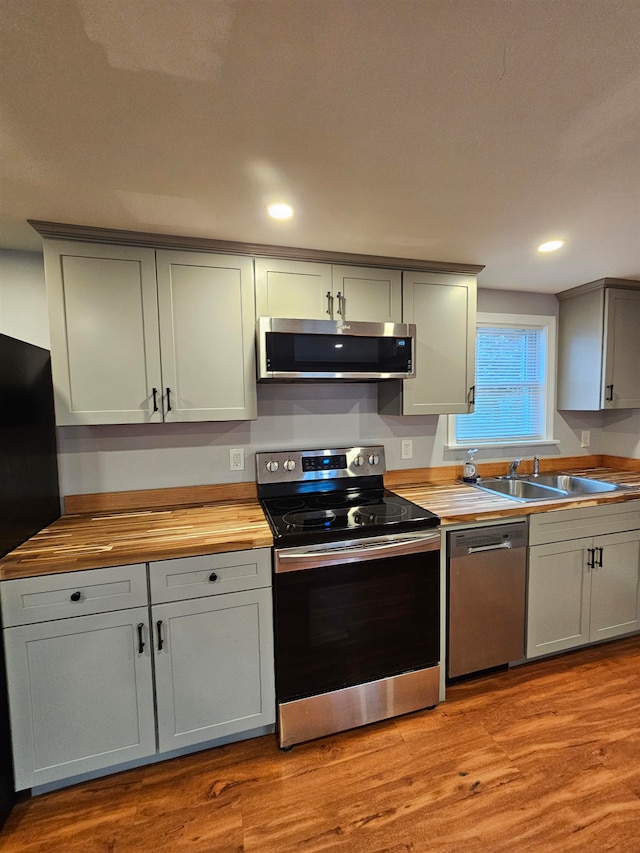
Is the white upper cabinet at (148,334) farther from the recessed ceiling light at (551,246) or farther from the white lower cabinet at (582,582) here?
the white lower cabinet at (582,582)

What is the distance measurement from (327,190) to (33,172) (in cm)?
103

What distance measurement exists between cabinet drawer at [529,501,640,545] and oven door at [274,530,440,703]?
662 millimetres

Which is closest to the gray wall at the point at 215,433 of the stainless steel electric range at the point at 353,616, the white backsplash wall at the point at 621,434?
the white backsplash wall at the point at 621,434

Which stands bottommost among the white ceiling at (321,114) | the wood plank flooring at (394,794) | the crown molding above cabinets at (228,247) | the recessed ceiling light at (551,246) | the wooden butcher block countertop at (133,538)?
the wood plank flooring at (394,794)

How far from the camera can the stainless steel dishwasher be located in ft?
6.27

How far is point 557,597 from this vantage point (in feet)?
6.98

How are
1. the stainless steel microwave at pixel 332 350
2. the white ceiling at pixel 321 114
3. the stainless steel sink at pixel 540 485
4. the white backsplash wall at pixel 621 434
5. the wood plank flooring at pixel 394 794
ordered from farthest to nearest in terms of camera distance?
1. the white backsplash wall at pixel 621 434
2. the stainless steel sink at pixel 540 485
3. the stainless steel microwave at pixel 332 350
4. the wood plank flooring at pixel 394 794
5. the white ceiling at pixel 321 114

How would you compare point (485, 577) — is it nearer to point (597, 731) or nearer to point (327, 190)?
point (597, 731)

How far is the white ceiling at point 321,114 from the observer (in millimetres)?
805

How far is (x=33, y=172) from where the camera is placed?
129 centimetres

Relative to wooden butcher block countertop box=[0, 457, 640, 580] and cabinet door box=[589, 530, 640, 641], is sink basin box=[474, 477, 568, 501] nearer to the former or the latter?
wooden butcher block countertop box=[0, 457, 640, 580]

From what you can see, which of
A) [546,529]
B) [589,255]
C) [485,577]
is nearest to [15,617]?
[485,577]

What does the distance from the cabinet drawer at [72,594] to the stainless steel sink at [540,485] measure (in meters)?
2.06

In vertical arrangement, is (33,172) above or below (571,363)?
above
